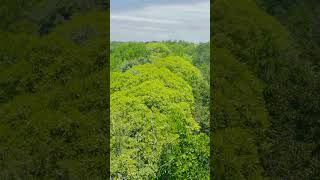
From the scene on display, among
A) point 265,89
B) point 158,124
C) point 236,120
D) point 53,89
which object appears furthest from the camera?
point 265,89

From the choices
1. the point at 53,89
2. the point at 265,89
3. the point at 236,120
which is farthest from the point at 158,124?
the point at 265,89

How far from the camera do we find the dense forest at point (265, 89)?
463 cm

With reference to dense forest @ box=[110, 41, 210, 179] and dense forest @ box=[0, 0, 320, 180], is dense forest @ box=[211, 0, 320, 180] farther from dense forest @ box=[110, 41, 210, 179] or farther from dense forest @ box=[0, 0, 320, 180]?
dense forest @ box=[110, 41, 210, 179]

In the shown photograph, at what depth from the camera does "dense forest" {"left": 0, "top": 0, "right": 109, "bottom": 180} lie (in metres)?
4.22

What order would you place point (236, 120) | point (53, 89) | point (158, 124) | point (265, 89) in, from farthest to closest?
point (265, 89) < point (53, 89) < point (236, 120) < point (158, 124)

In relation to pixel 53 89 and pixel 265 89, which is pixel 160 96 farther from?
pixel 265 89

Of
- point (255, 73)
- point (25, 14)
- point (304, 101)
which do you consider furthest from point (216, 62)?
point (25, 14)

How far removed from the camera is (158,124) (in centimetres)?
457

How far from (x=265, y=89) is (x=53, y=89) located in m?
1.84

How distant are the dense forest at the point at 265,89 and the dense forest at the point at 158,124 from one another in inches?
10.6

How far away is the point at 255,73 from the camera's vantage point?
17.9 ft

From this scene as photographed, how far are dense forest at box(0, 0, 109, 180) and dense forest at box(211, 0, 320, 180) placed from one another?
3.13 ft

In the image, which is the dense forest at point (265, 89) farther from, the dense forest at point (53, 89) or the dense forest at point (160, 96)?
the dense forest at point (53, 89)

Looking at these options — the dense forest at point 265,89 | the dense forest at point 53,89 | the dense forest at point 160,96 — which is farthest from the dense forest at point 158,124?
the dense forest at point 265,89
